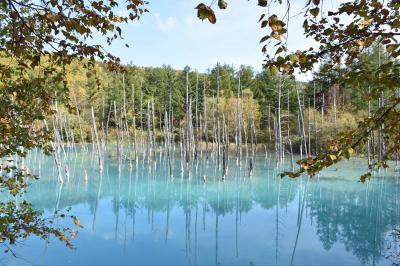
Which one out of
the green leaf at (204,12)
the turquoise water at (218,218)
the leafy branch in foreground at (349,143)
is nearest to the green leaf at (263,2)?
the green leaf at (204,12)

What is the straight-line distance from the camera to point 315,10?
217cm

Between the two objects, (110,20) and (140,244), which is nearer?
(110,20)

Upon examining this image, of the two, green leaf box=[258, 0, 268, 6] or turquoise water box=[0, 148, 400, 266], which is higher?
green leaf box=[258, 0, 268, 6]

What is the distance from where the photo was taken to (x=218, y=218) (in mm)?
14859

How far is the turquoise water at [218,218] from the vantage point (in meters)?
10.4

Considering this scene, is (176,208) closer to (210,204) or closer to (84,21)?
(210,204)

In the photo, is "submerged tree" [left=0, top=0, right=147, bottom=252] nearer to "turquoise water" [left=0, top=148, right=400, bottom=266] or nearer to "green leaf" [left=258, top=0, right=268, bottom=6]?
"green leaf" [left=258, top=0, right=268, bottom=6]

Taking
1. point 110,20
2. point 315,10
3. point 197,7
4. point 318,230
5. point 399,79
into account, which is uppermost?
point 110,20

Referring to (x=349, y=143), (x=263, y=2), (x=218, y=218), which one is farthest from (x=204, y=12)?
(x=218, y=218)

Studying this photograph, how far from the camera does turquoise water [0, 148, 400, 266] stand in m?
10.4

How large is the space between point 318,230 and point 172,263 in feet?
20.3

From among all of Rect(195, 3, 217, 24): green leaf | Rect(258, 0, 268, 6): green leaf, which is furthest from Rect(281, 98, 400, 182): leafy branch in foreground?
Rect(195, 3, 217, 24): green leaf

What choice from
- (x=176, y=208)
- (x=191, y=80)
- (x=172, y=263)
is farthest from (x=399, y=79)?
(x=191, y=80)

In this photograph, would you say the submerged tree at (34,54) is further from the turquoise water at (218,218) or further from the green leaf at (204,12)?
the turquoise water at (218,218)
